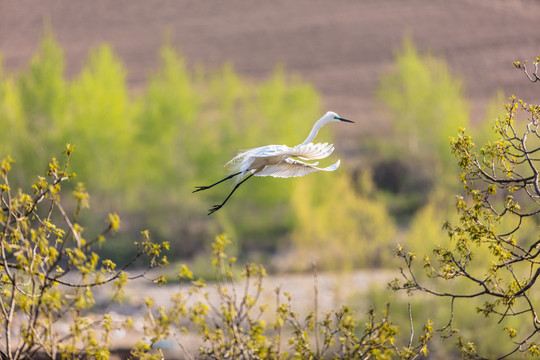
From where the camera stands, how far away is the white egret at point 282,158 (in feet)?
28.4

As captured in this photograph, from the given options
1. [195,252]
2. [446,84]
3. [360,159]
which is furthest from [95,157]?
[446,84]

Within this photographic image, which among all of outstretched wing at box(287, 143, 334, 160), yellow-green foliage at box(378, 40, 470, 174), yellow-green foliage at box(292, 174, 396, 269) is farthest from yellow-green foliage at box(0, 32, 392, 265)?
outstretched wing at box(287, 143, 334, 160)

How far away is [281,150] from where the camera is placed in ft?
28.3

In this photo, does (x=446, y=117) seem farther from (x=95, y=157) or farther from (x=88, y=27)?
(x=88, y=27)

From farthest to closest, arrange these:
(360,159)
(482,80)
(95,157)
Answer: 1. (482,80)
2. (360,159)
3. (95,157)

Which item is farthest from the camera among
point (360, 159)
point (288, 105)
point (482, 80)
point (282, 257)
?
point (482, 80)

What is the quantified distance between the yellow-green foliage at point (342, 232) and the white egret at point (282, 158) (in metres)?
19.1

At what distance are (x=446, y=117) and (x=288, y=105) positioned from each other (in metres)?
9.19

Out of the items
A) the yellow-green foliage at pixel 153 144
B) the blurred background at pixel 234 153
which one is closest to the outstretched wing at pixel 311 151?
the blurred background at pixel 234 153

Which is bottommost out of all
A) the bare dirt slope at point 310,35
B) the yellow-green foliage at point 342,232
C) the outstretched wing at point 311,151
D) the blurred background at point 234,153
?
the outstretched wing at point 311,151

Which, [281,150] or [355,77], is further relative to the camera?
[355,77]

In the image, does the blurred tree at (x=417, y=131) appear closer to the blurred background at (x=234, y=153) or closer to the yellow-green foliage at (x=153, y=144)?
the blurred background at (x=234, y=153)

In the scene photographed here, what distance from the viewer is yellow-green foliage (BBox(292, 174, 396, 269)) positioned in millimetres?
30219

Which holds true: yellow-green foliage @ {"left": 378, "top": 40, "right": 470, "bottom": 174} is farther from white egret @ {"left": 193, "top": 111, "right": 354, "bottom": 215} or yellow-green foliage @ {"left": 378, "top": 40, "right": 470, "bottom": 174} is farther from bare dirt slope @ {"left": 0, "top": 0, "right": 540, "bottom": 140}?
white egret @ {"left": 193, "top": 111, "right": 354, "bottom": 215}
